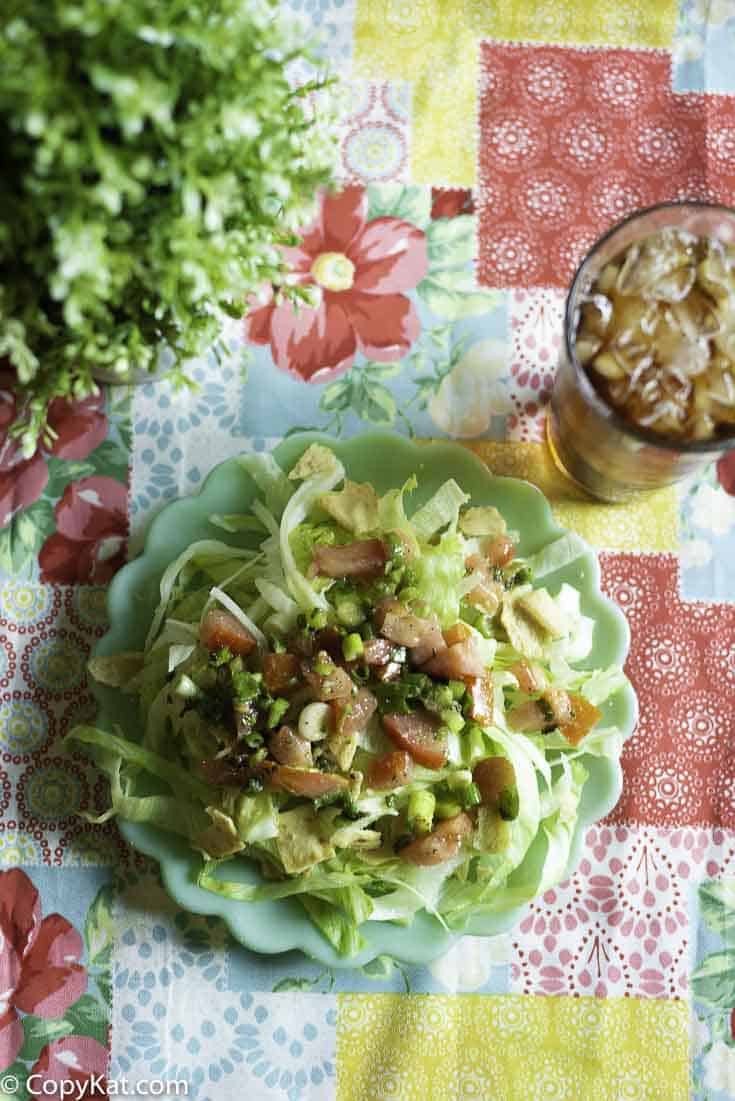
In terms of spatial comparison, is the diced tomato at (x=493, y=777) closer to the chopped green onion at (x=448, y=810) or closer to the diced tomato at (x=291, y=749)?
the chopped green onion at (x=448, y=810)

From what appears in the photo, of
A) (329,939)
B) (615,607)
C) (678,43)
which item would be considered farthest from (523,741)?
(678,43)

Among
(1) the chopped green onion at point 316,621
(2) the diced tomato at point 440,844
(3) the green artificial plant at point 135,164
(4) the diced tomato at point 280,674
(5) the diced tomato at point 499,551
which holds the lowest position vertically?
(2) the diced tomato at point 440,844

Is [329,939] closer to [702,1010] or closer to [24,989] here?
[24,989]

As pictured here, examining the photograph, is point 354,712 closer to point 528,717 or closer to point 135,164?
point 528,717

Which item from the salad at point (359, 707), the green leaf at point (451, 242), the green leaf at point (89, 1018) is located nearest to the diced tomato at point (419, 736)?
the salad at point (359, 707)

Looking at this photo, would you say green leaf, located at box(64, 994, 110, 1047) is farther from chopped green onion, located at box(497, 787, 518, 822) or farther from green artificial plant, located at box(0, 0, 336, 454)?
green artificial plant, located at box(0, 0, 336, 454)

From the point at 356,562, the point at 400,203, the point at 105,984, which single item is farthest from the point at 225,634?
the point at 400,203

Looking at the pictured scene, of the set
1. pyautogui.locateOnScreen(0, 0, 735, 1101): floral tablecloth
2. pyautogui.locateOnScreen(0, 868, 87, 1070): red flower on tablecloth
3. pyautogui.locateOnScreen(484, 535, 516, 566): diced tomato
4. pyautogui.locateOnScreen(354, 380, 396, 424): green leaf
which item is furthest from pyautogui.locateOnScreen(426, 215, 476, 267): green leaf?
pyautogui.locateOnScreen(0, 868, 87, 1070): red flower on tablecloth

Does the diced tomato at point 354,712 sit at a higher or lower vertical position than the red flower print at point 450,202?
lower
